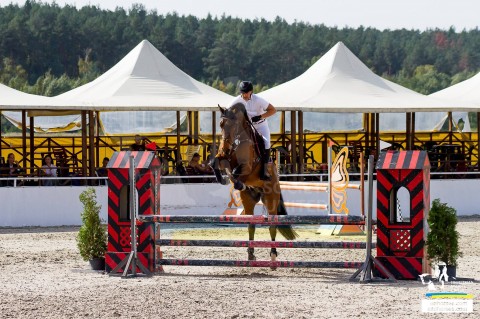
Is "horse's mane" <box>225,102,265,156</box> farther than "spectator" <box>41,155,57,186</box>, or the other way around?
"spectator" <box>41,155,57,186</box>

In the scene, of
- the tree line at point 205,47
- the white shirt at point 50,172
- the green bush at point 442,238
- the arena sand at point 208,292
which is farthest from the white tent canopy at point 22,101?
the tree line at point 205,47

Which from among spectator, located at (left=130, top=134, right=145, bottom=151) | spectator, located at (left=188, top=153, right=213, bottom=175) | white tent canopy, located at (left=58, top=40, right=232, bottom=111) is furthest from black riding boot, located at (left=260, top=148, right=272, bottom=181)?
white tent canopy, located at (left=58, top=40, right=232, bottom=111)

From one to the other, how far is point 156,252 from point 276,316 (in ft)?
12.1

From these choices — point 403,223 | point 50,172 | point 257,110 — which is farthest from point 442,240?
point 50,172

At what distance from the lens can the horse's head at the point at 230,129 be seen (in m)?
12.5

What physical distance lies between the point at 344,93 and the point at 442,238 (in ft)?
49.9

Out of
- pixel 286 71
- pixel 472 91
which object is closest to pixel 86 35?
pixel 286 71

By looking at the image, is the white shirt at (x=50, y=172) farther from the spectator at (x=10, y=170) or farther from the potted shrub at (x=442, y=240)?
the potted shrub at (x=442, y=240)

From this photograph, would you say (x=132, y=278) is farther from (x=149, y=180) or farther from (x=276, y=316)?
(x=276, y=316)

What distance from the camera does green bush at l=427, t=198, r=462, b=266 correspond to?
1159 centimetres

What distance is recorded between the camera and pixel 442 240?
11609mm

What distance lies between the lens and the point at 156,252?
1261 centimetres

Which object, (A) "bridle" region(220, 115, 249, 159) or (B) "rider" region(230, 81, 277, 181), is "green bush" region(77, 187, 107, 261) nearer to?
(A) "bridle" region(220, 115, 249, 159)

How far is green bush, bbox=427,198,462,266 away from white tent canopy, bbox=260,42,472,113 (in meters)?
13.1
